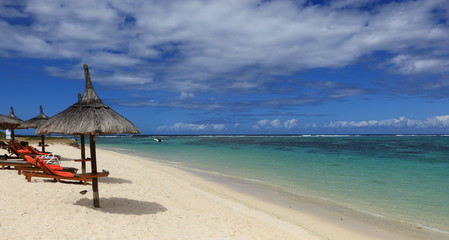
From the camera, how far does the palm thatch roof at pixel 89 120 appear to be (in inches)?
271

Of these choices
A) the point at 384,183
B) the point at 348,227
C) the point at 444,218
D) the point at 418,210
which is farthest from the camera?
the point at 384,183

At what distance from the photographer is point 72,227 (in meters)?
Answer: 6.04

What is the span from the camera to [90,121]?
22.9 ft

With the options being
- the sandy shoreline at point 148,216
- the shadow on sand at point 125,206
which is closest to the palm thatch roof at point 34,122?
the sandy shoreline at point 148,216

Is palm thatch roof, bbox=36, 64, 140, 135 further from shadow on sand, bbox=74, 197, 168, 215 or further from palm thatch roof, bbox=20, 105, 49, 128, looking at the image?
palm thatch roof, bbox=20, 105, 49, 128

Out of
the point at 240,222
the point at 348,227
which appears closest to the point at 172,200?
the point at 240,222

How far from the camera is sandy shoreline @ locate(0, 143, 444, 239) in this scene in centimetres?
609

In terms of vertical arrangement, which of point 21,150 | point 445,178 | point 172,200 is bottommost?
point 445,178

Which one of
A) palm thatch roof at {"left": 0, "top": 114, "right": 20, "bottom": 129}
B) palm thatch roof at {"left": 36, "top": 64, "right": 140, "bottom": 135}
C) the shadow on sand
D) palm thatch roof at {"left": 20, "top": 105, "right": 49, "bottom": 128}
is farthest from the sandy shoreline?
palm thatch roof at {"left": 20, "top": 105, "right": 49, "bottom": 128}

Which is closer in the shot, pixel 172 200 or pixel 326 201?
pixel 172 200

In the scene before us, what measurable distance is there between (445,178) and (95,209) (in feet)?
60.3

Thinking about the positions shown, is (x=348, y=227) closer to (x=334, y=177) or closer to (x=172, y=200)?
(x=172, y=200)

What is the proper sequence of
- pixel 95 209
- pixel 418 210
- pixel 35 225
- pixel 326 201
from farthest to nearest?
pixel 326 201 < pixel 418 210 < pixel 95 209 < pixel 35 225

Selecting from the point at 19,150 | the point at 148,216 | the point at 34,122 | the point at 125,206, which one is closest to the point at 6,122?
the point at 19,150
